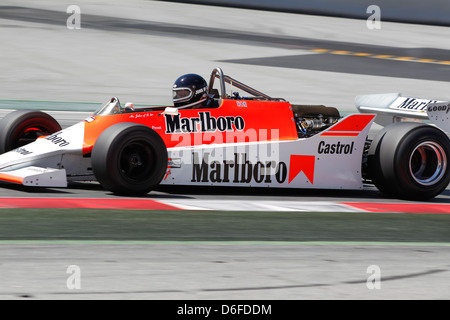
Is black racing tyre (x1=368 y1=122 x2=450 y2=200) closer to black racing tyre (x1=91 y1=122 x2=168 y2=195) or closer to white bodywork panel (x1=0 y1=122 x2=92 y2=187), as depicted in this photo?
black racing tyre (x1=91 y1=122 x2=168 y2=195)

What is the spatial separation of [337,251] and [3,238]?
229cm

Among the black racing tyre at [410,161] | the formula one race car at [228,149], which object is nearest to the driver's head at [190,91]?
the formula one race car at [228,149]

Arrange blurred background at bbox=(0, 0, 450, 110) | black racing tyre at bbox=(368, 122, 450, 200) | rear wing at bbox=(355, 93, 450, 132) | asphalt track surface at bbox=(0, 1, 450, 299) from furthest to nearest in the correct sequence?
1. blurred background at bbox=(0, 0, 450, 110)
2. rear wing at bbox=(355, 93, 450, 132)
3. black racing tyre at bbox=(368, 122, 450, 200)
4. asphalt track surface at bbox=(0, 1, 450, 299)

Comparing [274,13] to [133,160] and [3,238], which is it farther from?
[3,238]

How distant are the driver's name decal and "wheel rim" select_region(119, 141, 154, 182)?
19.1 inches

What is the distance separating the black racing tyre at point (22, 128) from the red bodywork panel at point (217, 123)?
3.62 ft

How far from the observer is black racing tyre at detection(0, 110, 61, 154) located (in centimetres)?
905

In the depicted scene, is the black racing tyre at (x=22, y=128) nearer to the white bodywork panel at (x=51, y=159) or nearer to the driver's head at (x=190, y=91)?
the white bodywork panel at (x=51, y=159)

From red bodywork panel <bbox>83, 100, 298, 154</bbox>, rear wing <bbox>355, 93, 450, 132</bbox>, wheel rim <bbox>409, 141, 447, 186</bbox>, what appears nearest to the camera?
red bodywork panel <bbox>83, 100, 298, 154</bbox>

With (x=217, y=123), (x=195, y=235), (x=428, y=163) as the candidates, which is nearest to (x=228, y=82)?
(x=217, y=123)

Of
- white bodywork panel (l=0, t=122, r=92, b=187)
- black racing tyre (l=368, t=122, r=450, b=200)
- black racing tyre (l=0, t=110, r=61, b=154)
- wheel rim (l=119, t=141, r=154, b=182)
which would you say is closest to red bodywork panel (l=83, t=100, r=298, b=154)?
white bodywork panel (l=0, t=122, r=92, b=187)

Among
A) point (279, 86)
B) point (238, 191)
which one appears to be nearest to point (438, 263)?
point (238, 191)

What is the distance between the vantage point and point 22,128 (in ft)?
30.1

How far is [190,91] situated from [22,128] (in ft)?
6.30
